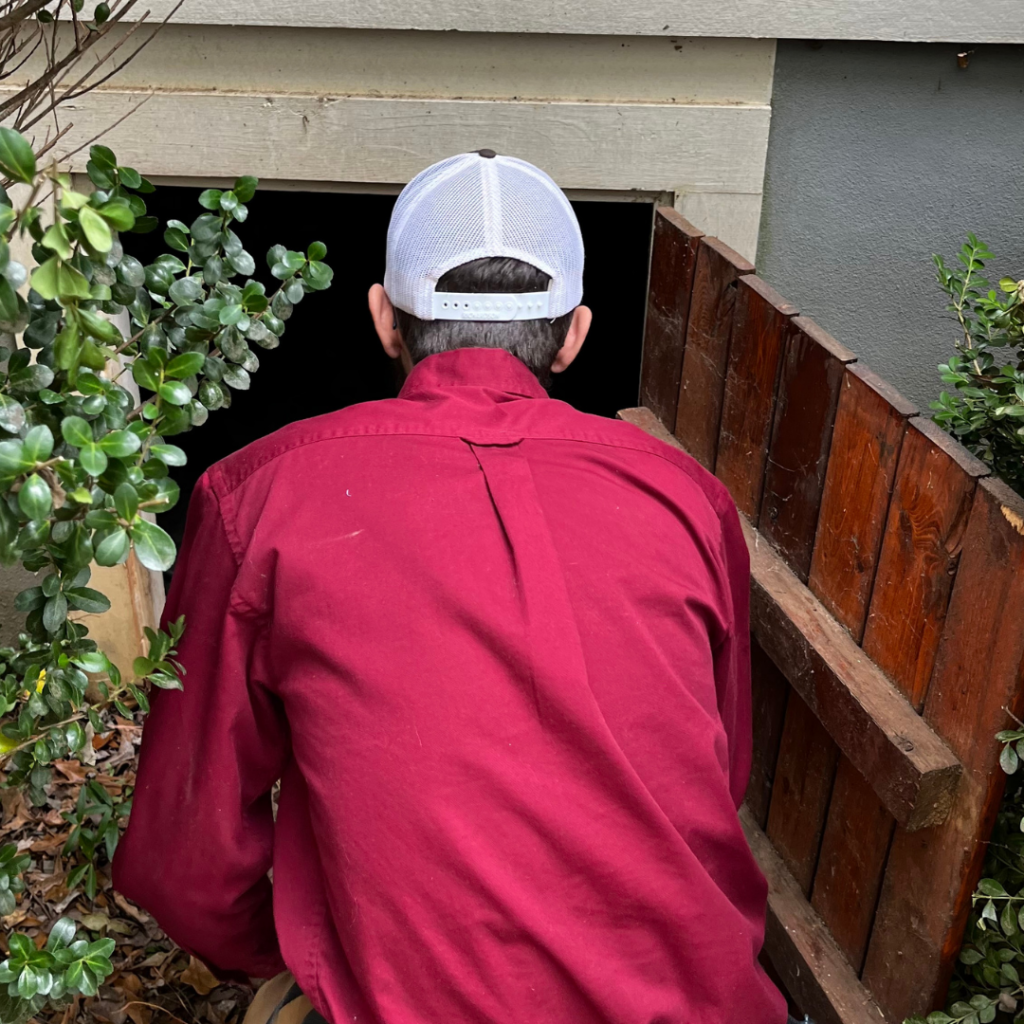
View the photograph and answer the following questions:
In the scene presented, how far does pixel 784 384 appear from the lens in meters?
2.27

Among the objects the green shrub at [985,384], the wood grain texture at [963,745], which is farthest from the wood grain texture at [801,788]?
the green shrub at [985,384]

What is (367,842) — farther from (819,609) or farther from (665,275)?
(665,275)

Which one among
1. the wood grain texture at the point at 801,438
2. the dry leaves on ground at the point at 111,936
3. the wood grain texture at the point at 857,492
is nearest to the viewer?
the wood grain texture at the point at 857,492

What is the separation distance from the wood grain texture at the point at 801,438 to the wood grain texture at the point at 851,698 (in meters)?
0.07

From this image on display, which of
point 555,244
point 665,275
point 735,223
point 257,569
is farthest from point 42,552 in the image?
point 735,223

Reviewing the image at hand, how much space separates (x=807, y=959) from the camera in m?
2.34

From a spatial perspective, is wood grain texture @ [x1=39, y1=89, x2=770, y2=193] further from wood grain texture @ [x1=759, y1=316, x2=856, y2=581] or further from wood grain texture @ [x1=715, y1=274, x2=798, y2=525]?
wood grain texture @ [x1=759, y1=316, x2=856, y2=581]

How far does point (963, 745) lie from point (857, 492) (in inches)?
18.8

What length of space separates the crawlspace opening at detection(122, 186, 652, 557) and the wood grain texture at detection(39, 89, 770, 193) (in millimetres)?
1788

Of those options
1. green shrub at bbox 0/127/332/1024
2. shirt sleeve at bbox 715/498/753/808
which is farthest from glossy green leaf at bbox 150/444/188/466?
shirt sleeve at bbox 715/498/753/808

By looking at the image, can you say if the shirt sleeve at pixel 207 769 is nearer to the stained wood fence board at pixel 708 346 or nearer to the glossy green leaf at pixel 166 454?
the glossy green leaf at pixel 166 454

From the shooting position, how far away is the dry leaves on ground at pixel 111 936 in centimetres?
286

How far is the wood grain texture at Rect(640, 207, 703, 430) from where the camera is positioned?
273 centimetres

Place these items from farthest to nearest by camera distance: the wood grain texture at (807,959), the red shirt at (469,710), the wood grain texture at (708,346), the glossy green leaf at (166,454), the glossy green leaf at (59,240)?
the wood grain texture at (708,346) → the wood grain texture at (807,959) → the red shirt at (469,710) → the glossy green leaf at (166,454) → the glossy green leaf at (59,240)
